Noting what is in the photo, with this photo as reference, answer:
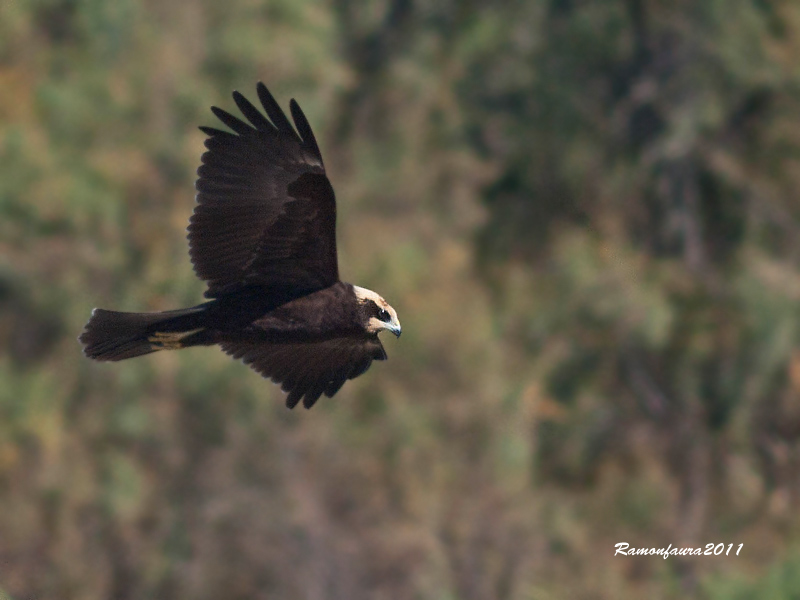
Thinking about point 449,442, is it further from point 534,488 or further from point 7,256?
point 7,256

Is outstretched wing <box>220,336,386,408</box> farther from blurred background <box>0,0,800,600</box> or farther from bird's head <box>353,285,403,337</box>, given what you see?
blurred background <box>0,0,800,600</box>

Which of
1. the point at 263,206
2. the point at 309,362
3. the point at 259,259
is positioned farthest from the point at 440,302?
the point at 263,206

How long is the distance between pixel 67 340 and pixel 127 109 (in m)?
3.80

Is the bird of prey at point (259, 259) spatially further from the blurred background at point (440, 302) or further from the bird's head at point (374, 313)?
the blurred background at point (440, 302)

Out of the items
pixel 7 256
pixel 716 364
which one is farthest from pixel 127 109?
pixel 716 364

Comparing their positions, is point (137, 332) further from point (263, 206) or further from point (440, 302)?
point (440, 302)

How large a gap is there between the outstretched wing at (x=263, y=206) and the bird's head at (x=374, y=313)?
265mm

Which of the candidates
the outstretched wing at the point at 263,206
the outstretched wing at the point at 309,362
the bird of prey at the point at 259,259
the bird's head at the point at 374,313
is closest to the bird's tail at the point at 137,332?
the bird of prey at the point at 259,259

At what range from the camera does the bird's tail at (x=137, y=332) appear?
912cm

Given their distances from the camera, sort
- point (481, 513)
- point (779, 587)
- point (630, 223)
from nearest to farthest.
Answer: point (779, 587), point (481, 513), point (630, 223)

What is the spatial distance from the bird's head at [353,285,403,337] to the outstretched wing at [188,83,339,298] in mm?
265

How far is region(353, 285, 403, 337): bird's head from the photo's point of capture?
9.42 meters

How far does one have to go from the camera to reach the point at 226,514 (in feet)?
68.0

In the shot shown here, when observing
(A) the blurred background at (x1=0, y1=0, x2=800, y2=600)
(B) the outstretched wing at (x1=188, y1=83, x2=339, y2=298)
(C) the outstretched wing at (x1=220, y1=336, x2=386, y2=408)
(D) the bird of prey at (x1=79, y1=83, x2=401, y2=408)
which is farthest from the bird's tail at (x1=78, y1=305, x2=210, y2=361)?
(A) the blurred background at (x1=0, y1=0, x2=800, y2=600)
